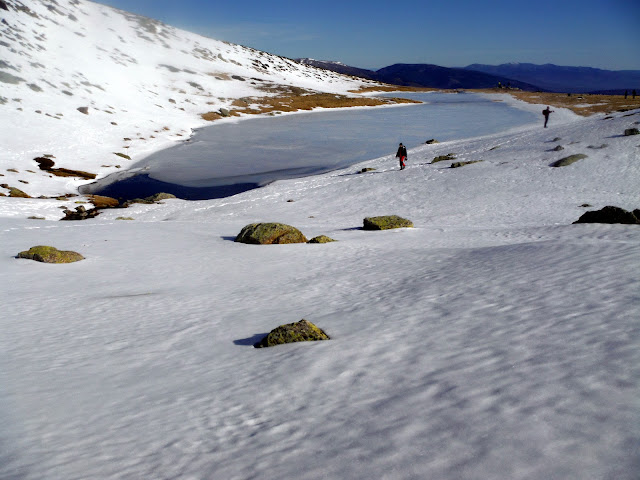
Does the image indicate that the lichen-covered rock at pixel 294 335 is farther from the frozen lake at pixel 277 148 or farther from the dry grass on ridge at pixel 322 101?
the dry grass on ridge at pixel 322 101

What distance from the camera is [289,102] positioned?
90750 millimetres

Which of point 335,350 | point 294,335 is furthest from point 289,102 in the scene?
point 335,350

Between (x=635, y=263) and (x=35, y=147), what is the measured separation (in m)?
43.4

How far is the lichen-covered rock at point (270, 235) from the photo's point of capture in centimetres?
1719

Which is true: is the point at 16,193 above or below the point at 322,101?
below

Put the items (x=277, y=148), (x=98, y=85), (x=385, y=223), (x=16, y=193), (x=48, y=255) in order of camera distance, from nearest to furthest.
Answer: (x=48, y=255) → (x=385, y=223) → (x=16, y=193) → (x=277, y=148) → (x=98, y=85)

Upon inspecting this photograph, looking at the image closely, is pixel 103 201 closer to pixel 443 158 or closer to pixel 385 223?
pixel 385 223

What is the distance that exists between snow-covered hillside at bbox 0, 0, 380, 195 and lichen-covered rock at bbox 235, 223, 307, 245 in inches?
772

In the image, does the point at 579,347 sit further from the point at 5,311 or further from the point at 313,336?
the point at 5,311

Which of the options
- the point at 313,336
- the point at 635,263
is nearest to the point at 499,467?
the point at 313,336

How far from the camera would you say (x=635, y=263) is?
848 cm

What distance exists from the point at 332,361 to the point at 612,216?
11711 mm

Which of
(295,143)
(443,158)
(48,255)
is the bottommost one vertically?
(48,255)

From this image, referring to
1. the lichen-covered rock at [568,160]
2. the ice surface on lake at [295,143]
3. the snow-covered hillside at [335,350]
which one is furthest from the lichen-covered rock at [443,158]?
the snow-covered hillside at [335,350]
